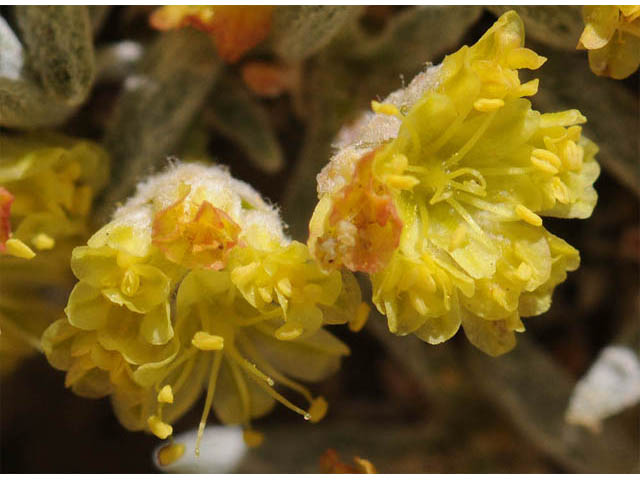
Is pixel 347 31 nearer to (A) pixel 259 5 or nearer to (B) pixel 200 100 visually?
(A) pixel 259 5

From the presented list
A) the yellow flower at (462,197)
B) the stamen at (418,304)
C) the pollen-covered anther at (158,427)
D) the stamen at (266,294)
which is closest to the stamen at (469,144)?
the yellow flower at (462,197)

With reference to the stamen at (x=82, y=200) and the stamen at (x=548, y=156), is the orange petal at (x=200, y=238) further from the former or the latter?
the stamen at (x=548, y=156)

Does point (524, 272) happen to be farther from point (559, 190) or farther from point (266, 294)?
point (266, 294)

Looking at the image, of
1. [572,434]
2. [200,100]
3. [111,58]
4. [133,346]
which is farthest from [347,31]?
[572,434]

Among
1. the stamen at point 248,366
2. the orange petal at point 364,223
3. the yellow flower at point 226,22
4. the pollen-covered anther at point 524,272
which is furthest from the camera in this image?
the yellow flower at point 226,22

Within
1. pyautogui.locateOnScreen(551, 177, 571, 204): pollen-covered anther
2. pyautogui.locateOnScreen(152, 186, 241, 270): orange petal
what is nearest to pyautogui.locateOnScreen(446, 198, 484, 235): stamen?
pyautogui.locateOnScreen(551, 177, 571, 204): pollen-covered anther

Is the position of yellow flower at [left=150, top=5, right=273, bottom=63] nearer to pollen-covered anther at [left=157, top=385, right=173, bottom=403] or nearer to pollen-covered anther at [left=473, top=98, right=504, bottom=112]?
pollen-covered anther at [left=473, top=98, right=504, bottom=112]

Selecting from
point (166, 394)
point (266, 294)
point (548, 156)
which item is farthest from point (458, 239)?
point (166, 394)
